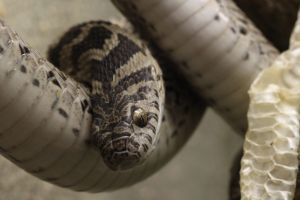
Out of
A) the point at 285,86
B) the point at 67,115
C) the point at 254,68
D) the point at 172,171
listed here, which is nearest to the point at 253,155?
the point at 285,86

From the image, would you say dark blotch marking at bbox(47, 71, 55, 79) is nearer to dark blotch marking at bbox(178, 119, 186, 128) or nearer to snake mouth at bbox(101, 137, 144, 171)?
snake mouth at bbox(101, 137, 144, 171)

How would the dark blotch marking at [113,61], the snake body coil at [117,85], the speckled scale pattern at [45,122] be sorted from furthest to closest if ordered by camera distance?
the dark blotch marking at [113,61] → the snake body coil at [117,85] → the speckled scale pattern at [45,122]

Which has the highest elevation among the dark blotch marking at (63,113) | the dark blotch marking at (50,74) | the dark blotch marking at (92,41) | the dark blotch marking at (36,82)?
the dark blotch marking at (36,82)

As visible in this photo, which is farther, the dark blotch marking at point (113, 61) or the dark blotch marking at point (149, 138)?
the dark blotch marking at point (113, 61)

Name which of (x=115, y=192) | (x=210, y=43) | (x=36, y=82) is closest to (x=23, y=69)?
(x=36, y=82)

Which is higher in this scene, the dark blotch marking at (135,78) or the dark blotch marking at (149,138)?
the dark blotch marking at (135,78)

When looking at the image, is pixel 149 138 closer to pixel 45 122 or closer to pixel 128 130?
pixel 128 130

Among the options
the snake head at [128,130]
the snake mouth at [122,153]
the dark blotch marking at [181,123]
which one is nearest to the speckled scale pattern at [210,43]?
the dark blotch marking at [181,123]

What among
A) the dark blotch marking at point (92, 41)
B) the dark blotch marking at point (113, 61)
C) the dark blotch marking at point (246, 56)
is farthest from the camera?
the dark blotch marking at point (246, 56)

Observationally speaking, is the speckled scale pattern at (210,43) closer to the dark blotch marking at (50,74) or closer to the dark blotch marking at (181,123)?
the dark blotch marking at (181,123)
